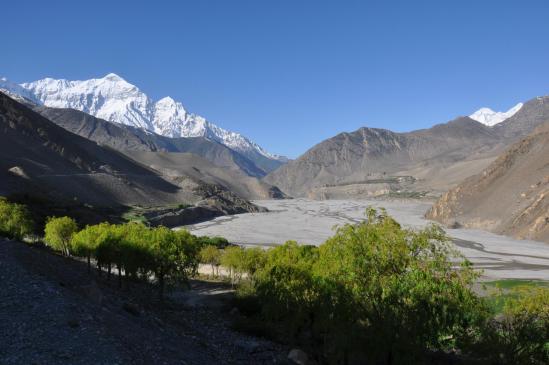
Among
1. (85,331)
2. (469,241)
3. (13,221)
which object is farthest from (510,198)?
A: (85,331)

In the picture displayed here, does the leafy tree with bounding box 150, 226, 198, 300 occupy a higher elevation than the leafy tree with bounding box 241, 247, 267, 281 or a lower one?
higher

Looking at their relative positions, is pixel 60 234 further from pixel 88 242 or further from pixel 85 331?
pixel 85 331

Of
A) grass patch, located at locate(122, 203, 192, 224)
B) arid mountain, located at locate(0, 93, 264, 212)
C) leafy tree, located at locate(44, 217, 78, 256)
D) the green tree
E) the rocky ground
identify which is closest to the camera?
the rocky ground

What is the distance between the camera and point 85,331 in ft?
60.1

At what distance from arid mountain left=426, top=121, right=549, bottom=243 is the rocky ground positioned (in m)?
107

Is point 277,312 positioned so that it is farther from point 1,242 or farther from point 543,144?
point 543,144

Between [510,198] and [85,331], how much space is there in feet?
485

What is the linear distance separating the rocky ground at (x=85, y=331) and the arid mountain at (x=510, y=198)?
10735cm

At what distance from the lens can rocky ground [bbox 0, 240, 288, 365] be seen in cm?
1670

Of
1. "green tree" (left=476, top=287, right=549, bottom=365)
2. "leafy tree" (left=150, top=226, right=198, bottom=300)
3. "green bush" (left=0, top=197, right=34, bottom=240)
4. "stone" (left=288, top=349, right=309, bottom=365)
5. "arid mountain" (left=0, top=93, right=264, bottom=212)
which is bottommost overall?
"stone" (left=288, top=349, right=309, bottom=365)

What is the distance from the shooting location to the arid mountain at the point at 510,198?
406 feet

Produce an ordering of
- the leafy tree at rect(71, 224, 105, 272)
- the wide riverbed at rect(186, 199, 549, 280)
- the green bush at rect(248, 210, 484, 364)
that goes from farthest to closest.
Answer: the wide riverbed at rect(186, 199, 549, 280) < the leafy tree at rect(71, 224, 105, 272) < the green bush at rect(248, 210, 484, 364)

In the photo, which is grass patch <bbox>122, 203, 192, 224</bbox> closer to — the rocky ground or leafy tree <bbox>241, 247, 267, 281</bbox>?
leafy tree <bbox>241, 247, 267, 281</bbox>

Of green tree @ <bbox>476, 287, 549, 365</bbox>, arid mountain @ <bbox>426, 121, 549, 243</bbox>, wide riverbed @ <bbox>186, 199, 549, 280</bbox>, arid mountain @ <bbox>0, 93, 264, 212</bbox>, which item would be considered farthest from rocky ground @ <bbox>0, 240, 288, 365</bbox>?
arid mountain @ <bbox>426, 121, 549, 243</bbox>
